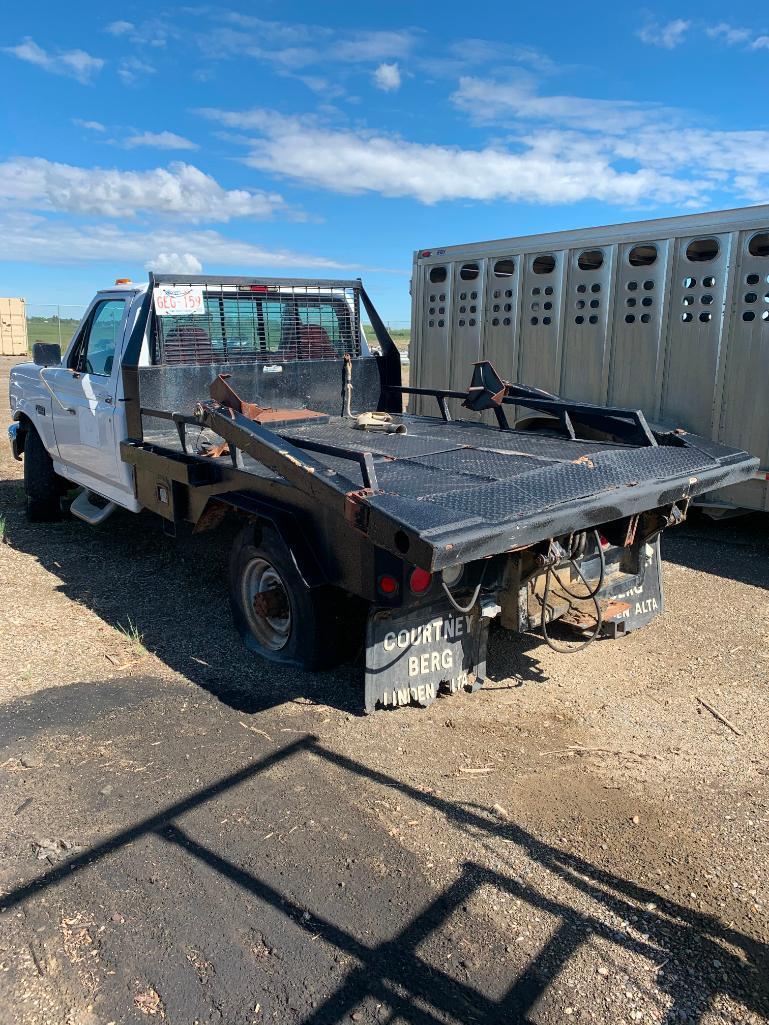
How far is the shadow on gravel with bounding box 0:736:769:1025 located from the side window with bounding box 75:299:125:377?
4.13 metres

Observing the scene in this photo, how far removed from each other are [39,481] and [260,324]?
2965 mm

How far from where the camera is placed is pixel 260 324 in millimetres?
6531

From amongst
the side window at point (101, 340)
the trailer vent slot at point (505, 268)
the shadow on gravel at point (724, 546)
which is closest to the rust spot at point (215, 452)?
the side window at point (101, 340)

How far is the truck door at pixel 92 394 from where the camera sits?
613 cm

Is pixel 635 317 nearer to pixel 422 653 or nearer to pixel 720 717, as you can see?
pixel 720 717

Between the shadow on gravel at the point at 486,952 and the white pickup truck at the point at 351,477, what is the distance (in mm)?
1137

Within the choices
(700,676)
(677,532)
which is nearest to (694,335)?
(677,532)

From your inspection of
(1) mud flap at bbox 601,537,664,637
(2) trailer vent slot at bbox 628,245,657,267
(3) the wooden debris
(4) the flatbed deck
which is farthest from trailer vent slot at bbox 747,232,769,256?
(3) the wooden debris

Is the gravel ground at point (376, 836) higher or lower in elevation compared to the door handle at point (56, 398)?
lower

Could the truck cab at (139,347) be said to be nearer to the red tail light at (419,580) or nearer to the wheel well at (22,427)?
the wheel well at (22,427)

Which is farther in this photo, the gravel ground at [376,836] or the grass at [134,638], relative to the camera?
the grass at [134,638]

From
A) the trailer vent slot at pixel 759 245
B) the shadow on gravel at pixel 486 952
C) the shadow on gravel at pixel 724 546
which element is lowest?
the shadow on gravel at pixel 486 952

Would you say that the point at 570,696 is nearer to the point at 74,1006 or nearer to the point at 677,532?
the point at 74,1006

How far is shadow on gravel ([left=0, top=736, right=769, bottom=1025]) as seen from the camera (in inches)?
93.6
